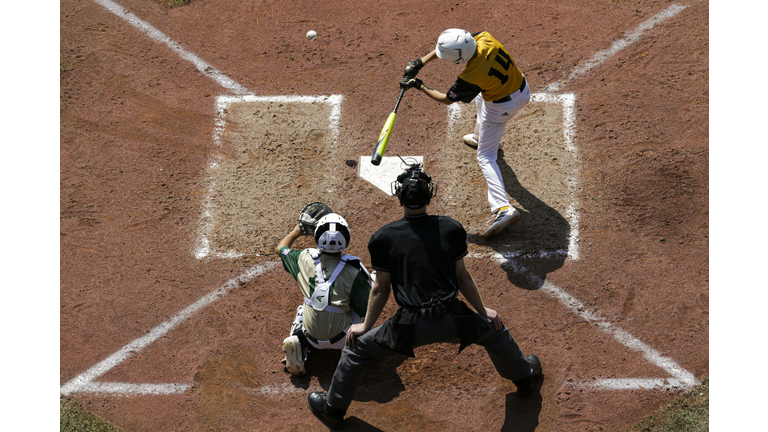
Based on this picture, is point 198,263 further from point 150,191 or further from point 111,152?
point 111,152

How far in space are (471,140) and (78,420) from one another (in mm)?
5278

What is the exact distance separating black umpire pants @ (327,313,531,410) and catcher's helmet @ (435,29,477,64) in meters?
2.99

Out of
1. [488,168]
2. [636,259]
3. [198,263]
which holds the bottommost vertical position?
[198,263]

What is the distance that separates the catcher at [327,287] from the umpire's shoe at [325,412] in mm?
399

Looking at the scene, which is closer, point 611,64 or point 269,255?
point 269,255

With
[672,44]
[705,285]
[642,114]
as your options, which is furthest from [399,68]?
[705,285]

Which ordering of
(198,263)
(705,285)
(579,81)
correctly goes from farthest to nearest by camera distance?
1. (579,81)
2. (198,263)
3. (705,285)

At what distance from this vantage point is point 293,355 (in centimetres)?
575

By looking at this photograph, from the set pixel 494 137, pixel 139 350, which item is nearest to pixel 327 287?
pixel 139 350

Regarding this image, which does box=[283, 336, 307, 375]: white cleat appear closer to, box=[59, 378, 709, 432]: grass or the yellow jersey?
box=[59, 378, 709, 432]: grass

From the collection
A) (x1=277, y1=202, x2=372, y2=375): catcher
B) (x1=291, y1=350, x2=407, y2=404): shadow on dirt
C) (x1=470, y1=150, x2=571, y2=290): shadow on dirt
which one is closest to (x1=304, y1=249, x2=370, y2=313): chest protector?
(x1=277, y1=202, x2=372, y2=375): catcher

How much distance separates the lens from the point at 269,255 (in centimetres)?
694

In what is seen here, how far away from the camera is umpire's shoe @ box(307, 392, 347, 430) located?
5.30 meters

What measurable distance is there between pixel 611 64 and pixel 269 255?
5.36m
